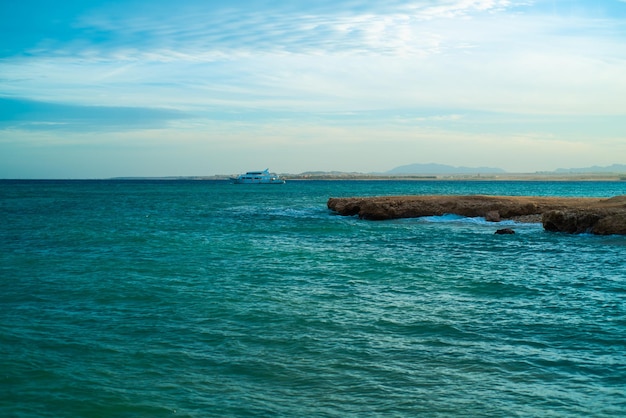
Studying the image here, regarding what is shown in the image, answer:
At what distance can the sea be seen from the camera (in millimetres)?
9578

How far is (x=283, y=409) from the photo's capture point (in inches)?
361

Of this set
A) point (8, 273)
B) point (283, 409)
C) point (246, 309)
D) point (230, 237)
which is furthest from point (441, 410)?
point (230, 237)

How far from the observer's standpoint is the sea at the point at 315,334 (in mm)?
9578

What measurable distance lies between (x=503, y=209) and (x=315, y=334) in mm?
34133

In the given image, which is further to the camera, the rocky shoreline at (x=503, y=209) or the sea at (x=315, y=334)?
the rocky shoreline at (x=503, y=209)

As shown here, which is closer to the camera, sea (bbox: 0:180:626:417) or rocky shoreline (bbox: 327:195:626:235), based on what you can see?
sea (bbox: 0:180:626:417)

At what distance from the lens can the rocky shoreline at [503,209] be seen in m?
34.8

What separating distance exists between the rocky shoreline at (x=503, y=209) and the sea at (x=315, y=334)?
880cm

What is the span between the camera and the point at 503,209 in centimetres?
4412

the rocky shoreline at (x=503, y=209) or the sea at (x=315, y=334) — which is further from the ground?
the rocky shoreline at (x=503, y=209)

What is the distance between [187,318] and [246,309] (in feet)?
5.36

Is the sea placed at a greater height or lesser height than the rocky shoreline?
lesser

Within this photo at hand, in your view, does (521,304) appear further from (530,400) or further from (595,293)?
(530,400)

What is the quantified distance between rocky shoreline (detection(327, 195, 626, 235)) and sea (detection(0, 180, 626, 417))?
8.80 meters
